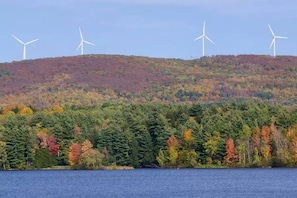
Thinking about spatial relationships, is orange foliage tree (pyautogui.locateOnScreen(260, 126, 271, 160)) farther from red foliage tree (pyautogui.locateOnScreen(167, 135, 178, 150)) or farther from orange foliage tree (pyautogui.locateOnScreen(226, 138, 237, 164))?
red foliage tree (pyautogui.locateOnScreen(167, 135, 178, 150))

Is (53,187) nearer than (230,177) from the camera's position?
Yes

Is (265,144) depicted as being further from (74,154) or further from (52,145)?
(52,145)

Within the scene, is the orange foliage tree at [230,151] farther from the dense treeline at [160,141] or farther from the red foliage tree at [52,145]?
the red foliage tree at [52,145]

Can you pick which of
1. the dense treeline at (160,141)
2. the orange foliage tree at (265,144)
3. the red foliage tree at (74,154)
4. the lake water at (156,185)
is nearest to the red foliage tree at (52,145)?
the dense treeline at (160,141)

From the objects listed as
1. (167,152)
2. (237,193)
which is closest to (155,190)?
(237,193)

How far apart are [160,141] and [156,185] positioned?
42645 mm

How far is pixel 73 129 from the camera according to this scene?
138750 mm

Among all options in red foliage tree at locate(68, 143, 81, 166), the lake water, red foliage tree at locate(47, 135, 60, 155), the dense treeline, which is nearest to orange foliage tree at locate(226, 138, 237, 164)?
the dense treeline

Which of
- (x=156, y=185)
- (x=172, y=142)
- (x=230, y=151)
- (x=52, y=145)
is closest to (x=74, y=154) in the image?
(x=52, y=145)

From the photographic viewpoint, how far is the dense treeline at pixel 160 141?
128 meters

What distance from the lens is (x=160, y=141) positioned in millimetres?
133875

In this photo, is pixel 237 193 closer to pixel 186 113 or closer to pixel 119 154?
pixel 119 154

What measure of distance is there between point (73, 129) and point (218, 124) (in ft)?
75.5

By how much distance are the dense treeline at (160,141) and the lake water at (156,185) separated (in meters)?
11.9
